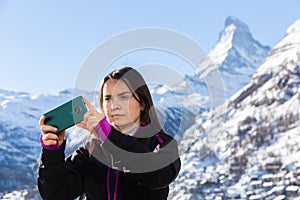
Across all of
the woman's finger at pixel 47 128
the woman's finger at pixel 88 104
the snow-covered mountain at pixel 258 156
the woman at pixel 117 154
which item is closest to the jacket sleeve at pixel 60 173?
the woman at pixel 117 154

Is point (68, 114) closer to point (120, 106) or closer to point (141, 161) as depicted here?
point (120, 106)

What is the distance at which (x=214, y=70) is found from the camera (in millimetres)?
2484

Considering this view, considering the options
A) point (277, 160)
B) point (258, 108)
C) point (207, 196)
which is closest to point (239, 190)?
point (207, 196)

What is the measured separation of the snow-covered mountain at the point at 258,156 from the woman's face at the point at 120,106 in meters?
100

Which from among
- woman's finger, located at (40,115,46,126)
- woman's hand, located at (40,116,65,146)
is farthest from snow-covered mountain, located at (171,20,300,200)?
woman's finger, located at (40,115,46,126)

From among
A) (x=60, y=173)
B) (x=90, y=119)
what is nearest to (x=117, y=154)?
(x=90, y=119)

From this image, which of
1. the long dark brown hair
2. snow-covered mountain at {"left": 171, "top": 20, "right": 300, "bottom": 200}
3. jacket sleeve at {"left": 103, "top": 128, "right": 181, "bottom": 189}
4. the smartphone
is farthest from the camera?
snow-covered mountain at {"left": 171, "top": 20, "right": 300, "bottom": 200}

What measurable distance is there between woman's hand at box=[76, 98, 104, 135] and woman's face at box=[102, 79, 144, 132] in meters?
0.14

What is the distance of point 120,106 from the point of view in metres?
2.36

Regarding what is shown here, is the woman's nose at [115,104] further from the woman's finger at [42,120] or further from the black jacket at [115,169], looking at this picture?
the woman's finger at [42,120]

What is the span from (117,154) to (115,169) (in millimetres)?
259

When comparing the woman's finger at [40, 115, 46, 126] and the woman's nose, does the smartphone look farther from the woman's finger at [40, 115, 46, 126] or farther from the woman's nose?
the woman's nose

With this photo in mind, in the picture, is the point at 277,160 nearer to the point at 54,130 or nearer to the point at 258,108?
the point at 258,108

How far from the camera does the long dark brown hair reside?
2.50 meters
